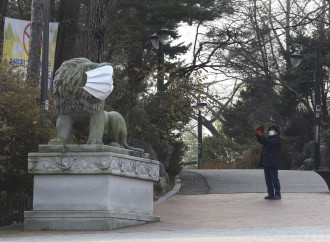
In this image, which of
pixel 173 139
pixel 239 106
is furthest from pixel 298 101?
pixel 173 139

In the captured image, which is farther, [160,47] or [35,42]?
[160,47]

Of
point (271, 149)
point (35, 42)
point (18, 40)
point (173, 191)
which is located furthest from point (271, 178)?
point (18, 40)

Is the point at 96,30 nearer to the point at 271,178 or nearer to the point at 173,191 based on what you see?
the point at 173,191

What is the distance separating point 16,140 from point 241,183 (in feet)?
32.6

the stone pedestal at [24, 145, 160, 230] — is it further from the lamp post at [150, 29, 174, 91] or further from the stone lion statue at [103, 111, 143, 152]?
the lamp post at [150, 29, 174, 91]

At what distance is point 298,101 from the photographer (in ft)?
141

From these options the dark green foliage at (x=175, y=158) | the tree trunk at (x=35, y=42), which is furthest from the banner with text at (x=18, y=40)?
the dark green foliage at (x=175, y=158)

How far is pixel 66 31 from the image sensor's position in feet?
80.8

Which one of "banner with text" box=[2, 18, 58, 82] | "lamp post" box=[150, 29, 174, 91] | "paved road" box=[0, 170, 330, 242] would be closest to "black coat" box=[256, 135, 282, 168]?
"paved road" box=[0, 170, 330, 242]

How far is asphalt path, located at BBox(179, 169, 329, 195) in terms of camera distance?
1933 centimetres

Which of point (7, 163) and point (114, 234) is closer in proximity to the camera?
point (114, 234)

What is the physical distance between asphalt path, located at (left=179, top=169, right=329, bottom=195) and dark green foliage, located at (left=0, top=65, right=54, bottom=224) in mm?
6461

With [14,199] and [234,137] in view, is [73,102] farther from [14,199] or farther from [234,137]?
[234,137]

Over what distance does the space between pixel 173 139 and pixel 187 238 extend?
45.6 ft
